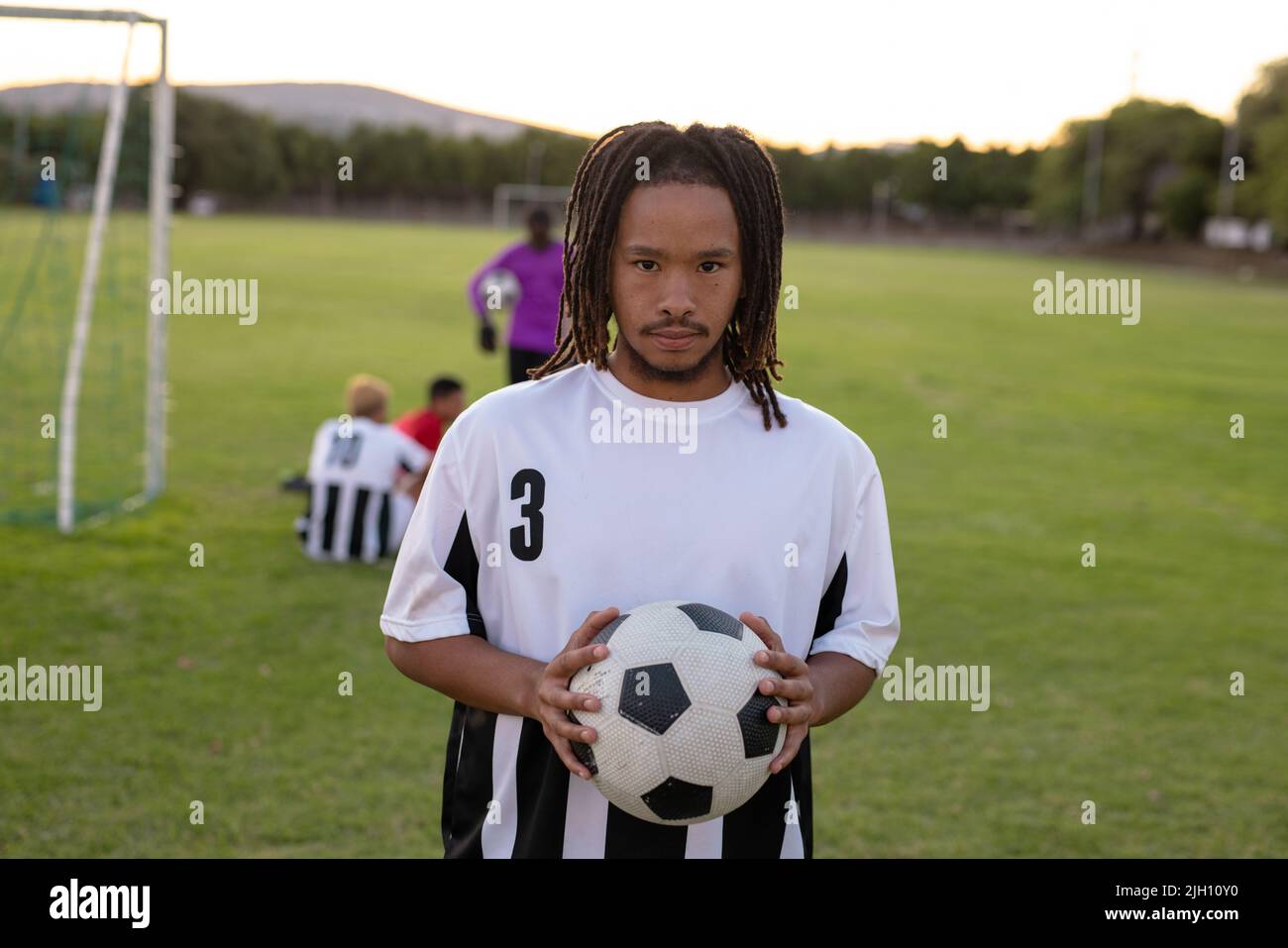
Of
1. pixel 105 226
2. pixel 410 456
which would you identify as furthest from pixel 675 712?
pixel 105 226

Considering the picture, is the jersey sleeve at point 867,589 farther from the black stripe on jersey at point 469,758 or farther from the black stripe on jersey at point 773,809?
the black stripe on jersey at point 469,758

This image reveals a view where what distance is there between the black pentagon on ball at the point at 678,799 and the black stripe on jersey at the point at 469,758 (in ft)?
0.78

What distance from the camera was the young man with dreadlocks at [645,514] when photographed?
6.68ft

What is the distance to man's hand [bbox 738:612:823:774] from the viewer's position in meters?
1.92

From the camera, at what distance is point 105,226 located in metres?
8.09

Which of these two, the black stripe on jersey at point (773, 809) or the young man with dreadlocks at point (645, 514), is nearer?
the young man with dreadlocks at point (645, 514)

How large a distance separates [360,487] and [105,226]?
2.74 m

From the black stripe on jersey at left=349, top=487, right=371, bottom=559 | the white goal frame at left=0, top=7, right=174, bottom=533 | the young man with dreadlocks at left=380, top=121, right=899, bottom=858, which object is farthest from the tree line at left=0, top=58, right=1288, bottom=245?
the young man with dreadlocks at left=380, top=121, right=899, bottom=858

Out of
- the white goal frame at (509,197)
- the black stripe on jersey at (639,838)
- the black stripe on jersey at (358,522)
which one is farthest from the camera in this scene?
the white goal frame at (509,197)

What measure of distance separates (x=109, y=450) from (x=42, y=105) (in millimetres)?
2912

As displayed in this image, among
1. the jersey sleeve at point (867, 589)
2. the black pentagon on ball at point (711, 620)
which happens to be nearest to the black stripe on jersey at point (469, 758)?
the black pentagon on ball at point (711, 620)

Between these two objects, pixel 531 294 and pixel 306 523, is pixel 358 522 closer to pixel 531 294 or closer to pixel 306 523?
pixel 306 523
